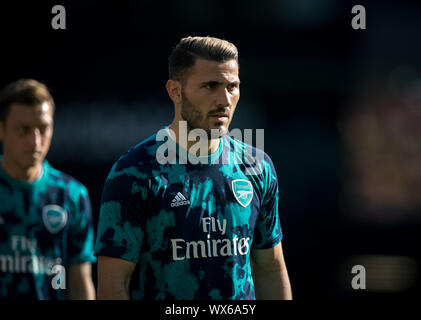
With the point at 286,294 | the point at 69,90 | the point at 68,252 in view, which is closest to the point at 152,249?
the point at 286,294

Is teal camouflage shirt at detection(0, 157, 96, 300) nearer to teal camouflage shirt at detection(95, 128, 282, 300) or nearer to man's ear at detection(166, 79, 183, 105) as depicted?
teal camouflage shirt at detection(95, 128, 282, 300)

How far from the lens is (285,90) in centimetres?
1304

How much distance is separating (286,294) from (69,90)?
843 cm

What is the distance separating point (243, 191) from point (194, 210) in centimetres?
41

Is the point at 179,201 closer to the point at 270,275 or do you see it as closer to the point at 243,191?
the point at 243,191

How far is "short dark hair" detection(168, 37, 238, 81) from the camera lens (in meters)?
4.70

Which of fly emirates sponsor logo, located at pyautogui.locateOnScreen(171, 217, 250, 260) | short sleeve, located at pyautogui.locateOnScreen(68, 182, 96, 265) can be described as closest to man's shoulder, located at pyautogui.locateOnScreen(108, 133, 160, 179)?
fly emirates sponsor logo, located at pyautogui.locateOnScreen(171, 217, 250, 260)

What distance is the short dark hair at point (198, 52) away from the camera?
4699 millimetres

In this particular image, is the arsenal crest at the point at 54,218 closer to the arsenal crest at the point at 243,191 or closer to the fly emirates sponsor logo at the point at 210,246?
A: the fly emirates sponsor logo at the point at 210,246

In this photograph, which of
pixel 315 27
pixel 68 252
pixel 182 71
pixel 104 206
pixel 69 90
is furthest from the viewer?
pixel 315 27

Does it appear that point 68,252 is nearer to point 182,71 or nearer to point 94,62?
point 182,71

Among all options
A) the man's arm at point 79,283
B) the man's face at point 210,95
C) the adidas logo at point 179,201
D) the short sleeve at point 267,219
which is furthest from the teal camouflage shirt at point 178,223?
the man's arm at point 79,283

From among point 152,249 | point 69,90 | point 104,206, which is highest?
point 69,90

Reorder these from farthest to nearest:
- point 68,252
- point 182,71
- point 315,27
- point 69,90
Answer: point 315,27, point 69,90, point 68,252, point 182,71
